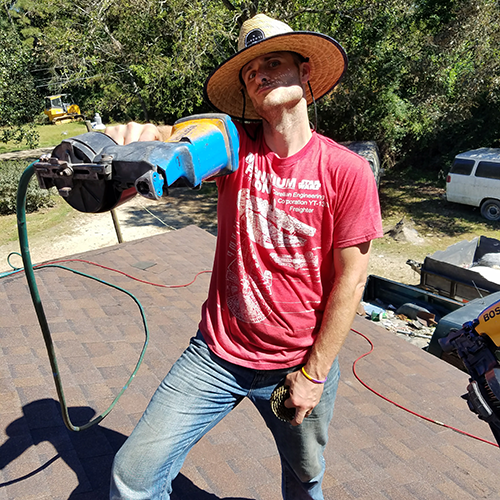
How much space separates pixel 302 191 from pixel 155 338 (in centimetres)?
Result: 261

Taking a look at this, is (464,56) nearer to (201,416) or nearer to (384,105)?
(384,105)

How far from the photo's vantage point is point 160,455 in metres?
1.73

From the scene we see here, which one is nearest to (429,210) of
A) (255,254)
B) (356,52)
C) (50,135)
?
(356,52)

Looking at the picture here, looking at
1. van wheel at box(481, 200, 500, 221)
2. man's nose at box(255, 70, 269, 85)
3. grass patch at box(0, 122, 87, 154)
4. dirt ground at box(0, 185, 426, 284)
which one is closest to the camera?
man's nose at box(255, 70, 269, 85)

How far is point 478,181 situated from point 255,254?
13.6 m

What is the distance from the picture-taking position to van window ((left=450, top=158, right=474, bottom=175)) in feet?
45.3

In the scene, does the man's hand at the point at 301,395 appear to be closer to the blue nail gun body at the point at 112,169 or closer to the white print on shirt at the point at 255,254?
the white print on shirt at the point at 255,254

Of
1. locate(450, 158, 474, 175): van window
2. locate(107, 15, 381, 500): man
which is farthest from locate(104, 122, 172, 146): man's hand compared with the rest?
locate(450, 158, 474, 175): van window

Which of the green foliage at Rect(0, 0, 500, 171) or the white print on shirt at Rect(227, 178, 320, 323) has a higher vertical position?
the green foliage at Rect(0, 0, 500, 171)

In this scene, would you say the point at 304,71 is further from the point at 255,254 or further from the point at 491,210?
the point at 491,210

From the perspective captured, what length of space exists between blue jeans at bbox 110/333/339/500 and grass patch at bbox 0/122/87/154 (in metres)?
19.8

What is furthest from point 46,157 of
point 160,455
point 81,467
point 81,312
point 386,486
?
point 81,312

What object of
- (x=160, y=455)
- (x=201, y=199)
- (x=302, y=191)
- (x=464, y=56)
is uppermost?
(x=464, y=56)

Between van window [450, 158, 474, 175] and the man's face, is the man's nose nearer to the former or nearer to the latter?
the man's face
